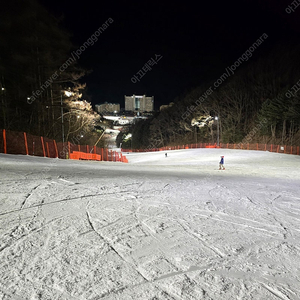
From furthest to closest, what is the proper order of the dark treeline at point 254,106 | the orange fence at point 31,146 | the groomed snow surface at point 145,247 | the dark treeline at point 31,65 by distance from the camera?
the dark treeline at point 254,106, the dark treeline at point 31,65, the orange fence at point 31,146, the groomed snow surface at point 145,247

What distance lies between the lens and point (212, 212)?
4941mm

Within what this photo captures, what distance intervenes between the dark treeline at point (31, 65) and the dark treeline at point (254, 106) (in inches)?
1385

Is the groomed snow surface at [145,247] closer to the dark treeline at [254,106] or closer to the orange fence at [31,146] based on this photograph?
the orange fence at [31,146]

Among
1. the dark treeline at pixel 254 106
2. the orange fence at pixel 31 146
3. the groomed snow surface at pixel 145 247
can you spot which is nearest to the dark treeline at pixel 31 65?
the orange fence at pixel 31 146

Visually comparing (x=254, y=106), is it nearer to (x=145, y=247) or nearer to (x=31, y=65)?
(x=31, y=65)

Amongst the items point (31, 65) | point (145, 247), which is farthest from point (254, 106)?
point (145, 247)

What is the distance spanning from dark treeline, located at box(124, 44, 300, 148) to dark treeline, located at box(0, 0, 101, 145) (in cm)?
3518

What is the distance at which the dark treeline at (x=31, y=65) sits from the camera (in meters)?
18.7

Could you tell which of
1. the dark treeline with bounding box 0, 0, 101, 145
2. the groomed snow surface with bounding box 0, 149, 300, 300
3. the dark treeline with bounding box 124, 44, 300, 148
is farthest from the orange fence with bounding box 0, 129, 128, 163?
the dark treeline with bounding box 124, 44, 300, 148

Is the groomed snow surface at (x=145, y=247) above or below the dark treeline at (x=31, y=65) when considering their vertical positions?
below

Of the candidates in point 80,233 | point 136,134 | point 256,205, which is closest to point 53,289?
point 80,233

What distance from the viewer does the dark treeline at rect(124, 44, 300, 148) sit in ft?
129

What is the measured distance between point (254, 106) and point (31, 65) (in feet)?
165

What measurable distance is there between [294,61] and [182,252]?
189 feet
